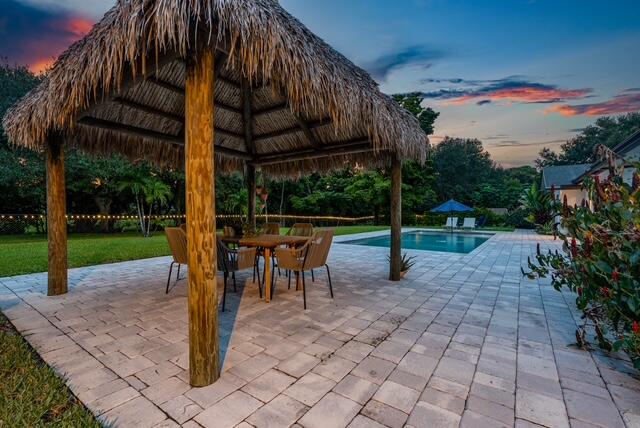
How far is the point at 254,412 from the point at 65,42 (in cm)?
1171

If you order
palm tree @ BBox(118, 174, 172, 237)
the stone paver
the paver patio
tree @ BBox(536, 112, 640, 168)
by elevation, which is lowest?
the paver patio

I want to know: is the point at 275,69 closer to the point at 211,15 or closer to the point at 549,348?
the point at 211,15

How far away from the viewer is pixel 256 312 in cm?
321

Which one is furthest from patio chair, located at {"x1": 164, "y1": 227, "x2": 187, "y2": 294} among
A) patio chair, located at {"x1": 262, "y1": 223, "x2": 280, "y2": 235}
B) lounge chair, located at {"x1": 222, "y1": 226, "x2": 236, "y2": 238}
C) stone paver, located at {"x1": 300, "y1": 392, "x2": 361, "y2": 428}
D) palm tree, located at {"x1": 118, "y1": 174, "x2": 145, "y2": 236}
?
palm tree, located at {"x1": 118, "y1": 174, "x2": 145, "y2": 236}

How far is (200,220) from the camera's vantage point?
1.83 meters

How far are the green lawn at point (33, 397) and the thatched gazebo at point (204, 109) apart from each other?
64cm

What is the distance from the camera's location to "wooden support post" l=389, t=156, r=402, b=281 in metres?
4.78

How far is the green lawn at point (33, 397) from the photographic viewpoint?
59.3 inches

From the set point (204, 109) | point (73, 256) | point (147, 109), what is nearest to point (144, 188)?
point (73, 256)

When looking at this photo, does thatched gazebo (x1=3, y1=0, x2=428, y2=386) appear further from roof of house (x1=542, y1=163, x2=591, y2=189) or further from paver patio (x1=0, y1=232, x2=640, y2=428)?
roof of house (x1=542, y1=163, x2=591, y2=189)

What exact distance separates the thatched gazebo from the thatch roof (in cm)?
1

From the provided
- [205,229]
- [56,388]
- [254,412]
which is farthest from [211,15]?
[56,388]

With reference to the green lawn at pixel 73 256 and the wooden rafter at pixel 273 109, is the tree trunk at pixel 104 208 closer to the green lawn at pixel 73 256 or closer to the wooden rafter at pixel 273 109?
the green lawn at pixel 73 256

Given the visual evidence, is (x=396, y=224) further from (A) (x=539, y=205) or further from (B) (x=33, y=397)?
(B) (x=33, y=397)
